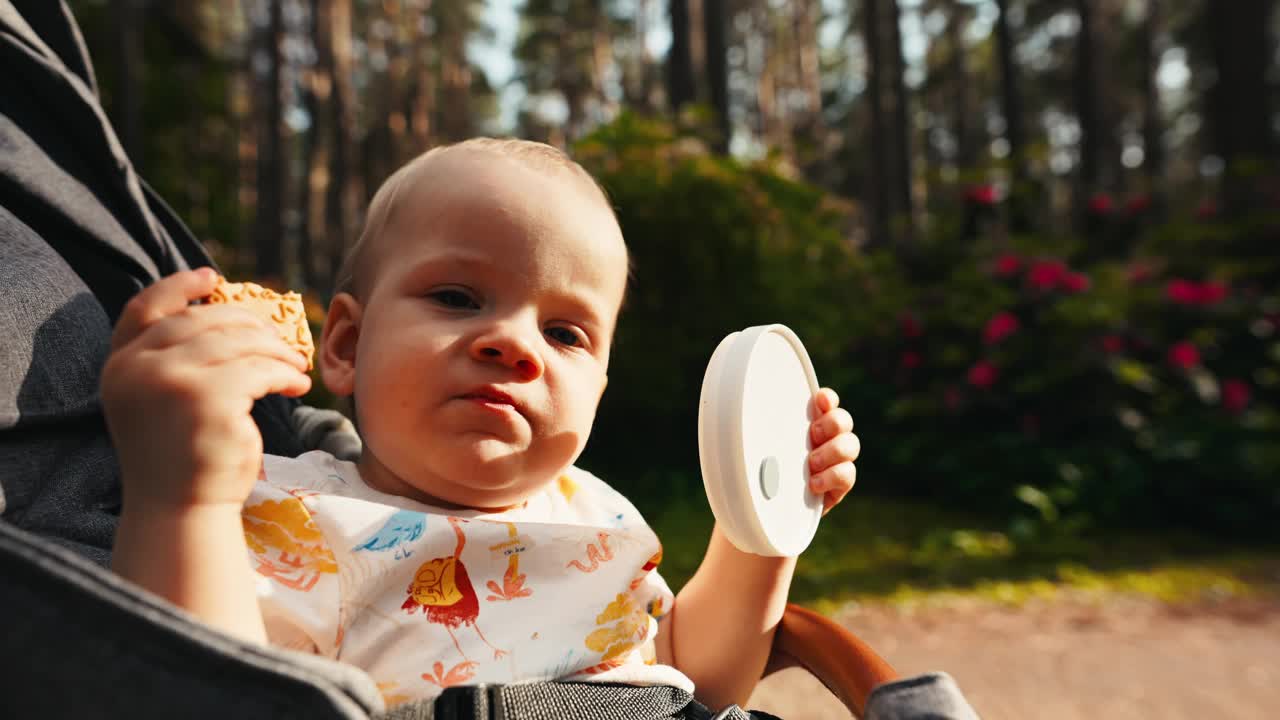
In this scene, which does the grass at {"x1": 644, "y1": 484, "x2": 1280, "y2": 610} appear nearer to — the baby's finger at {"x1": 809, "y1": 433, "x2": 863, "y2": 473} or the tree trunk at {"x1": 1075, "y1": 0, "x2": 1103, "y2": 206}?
the baby's finger at {"x1": 809, "y1": 433, "x2": 863, "y2": 473}

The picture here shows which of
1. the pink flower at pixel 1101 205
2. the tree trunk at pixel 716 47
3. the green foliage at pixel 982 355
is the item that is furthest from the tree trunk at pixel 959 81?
the green foliage at pixel 982 355

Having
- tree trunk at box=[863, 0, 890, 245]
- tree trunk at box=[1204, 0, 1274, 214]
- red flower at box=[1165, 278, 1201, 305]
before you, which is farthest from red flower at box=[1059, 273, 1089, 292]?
tree trunk at box=[863, 0, 890, 245]

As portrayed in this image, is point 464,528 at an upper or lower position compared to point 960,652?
upper

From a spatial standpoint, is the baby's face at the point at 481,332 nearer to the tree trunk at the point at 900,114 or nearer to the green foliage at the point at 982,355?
the green foliage at the point at 982,355

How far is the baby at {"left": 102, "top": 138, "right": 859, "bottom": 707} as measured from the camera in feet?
3.37

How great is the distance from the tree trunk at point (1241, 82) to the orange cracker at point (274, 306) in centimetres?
972

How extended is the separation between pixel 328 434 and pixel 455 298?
42cm

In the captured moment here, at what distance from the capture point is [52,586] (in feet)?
2.61

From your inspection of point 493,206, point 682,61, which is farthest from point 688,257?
point 493,206

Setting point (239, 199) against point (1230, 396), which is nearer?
point (1230, 396)

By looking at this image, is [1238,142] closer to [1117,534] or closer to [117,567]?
[1117,534]

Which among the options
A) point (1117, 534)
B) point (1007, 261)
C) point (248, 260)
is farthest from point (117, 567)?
point (248, 260)

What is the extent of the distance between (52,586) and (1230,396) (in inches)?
276

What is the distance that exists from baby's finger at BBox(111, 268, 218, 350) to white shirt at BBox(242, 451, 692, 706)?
1.13ft
